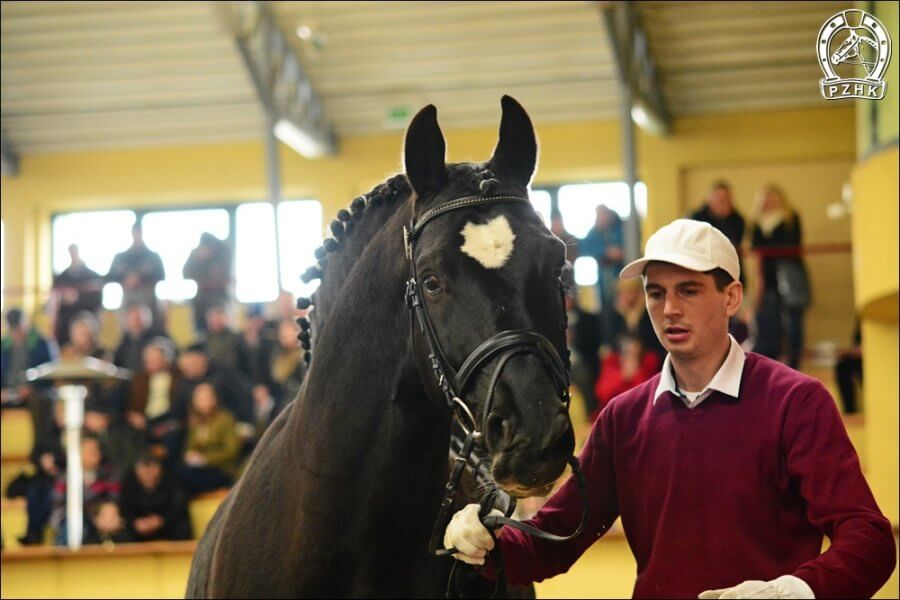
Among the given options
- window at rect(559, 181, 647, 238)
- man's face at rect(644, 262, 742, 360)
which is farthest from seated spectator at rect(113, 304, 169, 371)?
man's face at rect(644, 262, 742, 360)

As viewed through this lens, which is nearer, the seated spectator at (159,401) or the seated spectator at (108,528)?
the seated spectator at (108,528)

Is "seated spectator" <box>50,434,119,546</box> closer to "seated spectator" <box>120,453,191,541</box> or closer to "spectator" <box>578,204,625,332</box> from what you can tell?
"seated spectator" <box>120,453,191,541</box>

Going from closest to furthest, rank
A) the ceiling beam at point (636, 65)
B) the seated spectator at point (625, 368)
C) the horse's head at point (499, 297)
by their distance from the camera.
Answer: the horse's head at point (499, 297) → the seated spectator at point (625, 368) → the ceiling beam at point (636, 65)

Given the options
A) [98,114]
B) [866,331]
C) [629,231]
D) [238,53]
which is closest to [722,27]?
[629,231]

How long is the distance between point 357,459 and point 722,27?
12527mm

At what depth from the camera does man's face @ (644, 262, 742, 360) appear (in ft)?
8.13

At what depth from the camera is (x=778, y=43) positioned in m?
14.4

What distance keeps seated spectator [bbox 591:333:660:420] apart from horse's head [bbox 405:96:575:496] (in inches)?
242

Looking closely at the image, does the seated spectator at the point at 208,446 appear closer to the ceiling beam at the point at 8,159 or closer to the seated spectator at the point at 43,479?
the seated spectator at the point at 43,479

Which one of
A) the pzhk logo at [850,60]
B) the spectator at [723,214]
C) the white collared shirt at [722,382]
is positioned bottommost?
the white collared shirt at [722,382]

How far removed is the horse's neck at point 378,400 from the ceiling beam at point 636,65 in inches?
429

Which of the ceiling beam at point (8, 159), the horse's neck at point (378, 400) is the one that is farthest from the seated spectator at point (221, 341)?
the horse's neck at point (378, 400)

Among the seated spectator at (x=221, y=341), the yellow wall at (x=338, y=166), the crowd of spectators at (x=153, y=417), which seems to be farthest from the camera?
the yellow wall at (x=338, y=166)

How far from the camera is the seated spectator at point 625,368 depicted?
8812mm
